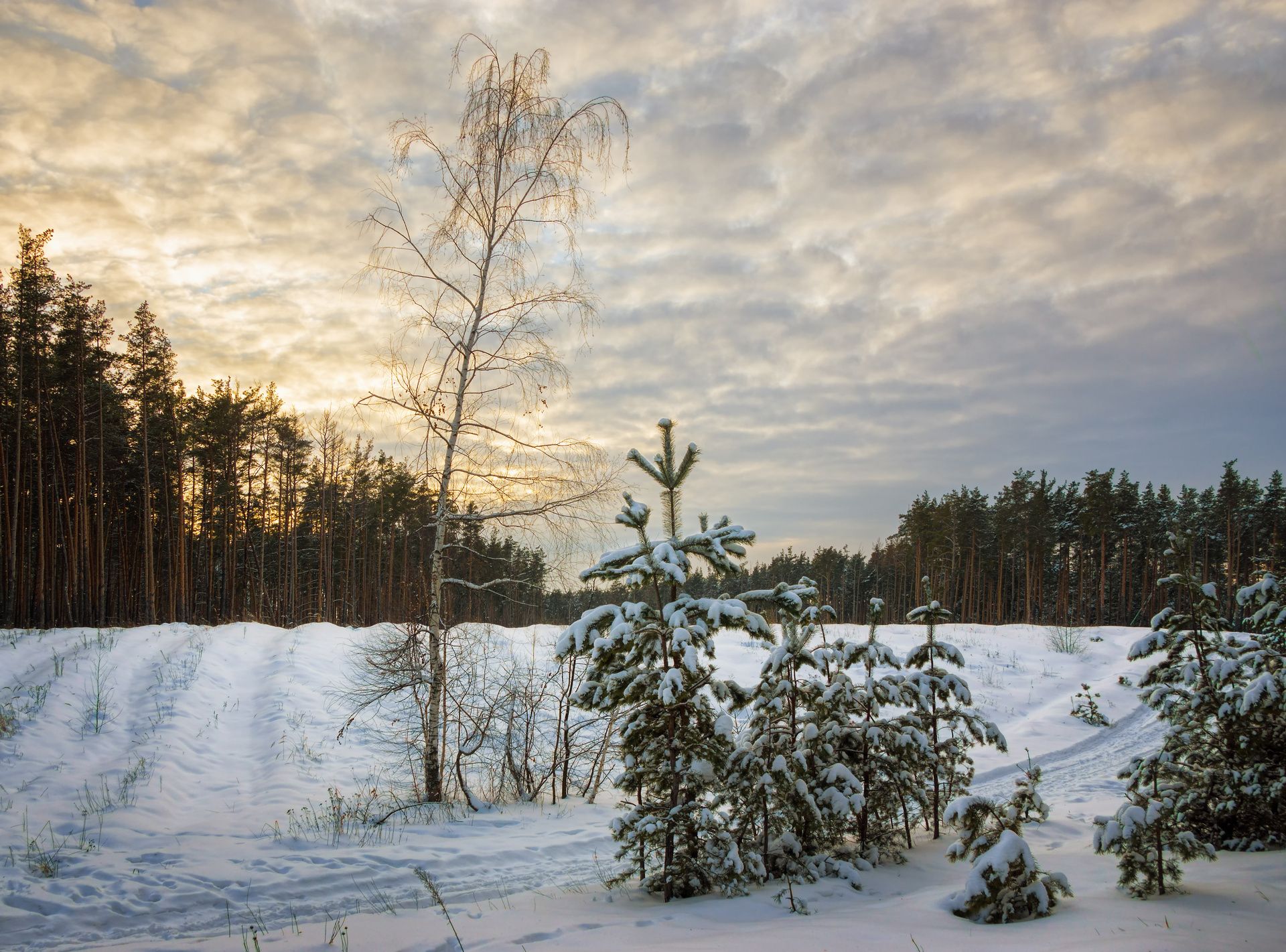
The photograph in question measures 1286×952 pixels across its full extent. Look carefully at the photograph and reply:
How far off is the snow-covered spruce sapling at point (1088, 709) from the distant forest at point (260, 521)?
4681 mm

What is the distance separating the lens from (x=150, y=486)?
29.5 meters

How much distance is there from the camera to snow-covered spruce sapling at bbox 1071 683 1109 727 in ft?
48.2

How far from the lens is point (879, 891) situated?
5.77 m

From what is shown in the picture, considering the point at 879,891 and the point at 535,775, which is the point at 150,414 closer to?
the point at 535,775

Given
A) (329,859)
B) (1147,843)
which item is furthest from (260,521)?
(1147,843)

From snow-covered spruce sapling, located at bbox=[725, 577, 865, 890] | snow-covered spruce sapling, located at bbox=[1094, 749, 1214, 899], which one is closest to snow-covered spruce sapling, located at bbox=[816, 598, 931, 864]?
snow-covered spruce sapling, located at bbox=[725, 577, 865, 890]

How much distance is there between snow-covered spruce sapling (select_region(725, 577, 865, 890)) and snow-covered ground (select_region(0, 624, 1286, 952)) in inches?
13.3

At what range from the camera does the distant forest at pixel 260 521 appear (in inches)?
869

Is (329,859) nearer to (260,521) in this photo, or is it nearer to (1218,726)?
(1218,726)

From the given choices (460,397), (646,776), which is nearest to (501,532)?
(460,397)

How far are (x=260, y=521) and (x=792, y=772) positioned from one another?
128 feet

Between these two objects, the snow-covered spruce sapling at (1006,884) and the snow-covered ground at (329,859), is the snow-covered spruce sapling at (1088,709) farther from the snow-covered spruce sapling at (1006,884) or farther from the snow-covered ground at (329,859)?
the snow-covered spruce sapling at (1006,884)

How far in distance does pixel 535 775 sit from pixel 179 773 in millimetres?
5712

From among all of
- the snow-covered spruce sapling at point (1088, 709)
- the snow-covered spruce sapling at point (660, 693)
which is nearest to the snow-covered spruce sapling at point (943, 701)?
the snow-covered spruce sapling at point (660, 693)
